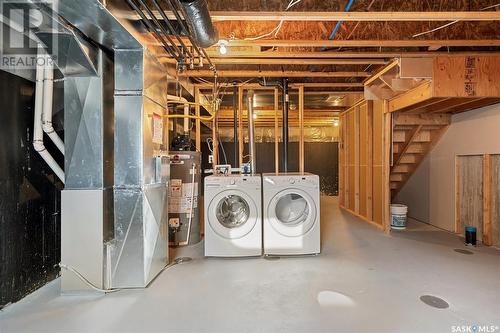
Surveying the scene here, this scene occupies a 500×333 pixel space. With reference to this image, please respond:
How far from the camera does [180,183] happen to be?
3.56 metres

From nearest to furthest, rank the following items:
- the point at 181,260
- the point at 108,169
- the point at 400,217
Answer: the point at 108,169
the point at 181,260
the point at 400,217

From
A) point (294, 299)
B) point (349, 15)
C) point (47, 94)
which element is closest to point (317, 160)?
point (349, 15)

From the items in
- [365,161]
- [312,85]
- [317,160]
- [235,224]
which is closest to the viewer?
[235,224]

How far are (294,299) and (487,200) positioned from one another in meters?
3.09

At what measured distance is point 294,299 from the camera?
84.2 inches

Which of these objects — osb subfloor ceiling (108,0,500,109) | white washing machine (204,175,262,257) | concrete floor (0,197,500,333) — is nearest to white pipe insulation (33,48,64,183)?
osb subfloor ceiling (108,0,500,109)

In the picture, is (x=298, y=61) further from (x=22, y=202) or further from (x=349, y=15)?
(x=22, y=202)

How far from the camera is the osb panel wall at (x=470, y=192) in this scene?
3635 mm

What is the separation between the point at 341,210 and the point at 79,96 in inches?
204

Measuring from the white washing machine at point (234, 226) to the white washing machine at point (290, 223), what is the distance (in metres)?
0.10

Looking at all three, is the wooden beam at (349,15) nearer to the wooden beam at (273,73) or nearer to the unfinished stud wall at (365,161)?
the wooden beam at (273,73)

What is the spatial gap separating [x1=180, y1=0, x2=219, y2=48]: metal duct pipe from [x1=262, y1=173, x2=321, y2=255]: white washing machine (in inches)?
62.1

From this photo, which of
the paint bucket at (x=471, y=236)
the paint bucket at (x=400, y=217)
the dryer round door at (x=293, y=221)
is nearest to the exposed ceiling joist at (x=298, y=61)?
the dryer round door at (x=293, y=221)

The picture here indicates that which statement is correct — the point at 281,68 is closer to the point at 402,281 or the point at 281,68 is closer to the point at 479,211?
the point at 402,281
